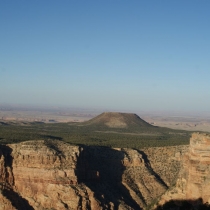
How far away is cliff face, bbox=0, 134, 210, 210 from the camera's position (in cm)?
5372

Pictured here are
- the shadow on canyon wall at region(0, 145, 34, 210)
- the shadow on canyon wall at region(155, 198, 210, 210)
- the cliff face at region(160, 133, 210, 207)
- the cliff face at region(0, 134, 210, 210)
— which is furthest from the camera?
the shadow on canyon wall at region(0, 145, 34, 210)

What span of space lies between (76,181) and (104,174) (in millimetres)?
10899

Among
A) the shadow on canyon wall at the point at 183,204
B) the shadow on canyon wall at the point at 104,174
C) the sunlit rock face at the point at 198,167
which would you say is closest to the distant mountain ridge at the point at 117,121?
the shadow on canyon wall at the point at 104,174

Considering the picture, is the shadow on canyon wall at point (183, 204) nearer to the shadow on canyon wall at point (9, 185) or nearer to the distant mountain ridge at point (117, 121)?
the shadow on canyon wall at point (9, 185)

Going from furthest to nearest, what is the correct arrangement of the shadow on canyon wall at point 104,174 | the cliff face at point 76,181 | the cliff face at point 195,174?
1. the shadow on canyon wall at point 104,174
2. the cliff face at point 76,181
3. the cliff face at point 195,174

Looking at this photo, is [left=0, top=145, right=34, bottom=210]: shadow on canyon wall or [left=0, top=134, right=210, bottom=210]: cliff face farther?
[left=0, top=145, right=34, bottom=210]: shadow on canyon wall

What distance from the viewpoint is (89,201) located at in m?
57.3

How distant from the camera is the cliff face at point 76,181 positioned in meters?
53.7

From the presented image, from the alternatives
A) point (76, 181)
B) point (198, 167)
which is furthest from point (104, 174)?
point (198, 167)

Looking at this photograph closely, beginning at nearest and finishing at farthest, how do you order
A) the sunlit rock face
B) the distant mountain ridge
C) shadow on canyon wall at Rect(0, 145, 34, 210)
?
the sunlit rock face → shadow on canyon wall at Rect(0, 145, 34, 210) → the distant mountain ridge

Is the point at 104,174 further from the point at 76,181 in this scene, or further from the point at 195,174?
the point at 195,174

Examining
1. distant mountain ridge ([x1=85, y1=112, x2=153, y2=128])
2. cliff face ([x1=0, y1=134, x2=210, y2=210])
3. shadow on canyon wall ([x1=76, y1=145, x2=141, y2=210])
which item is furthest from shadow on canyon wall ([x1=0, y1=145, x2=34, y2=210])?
distant mountain ridge ([x1=85, y1=112, x2=153, y2=128])

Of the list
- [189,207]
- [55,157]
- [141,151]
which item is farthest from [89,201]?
[141,151]

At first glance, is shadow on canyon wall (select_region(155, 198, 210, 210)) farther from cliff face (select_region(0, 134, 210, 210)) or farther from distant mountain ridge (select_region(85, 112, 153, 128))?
distant mountain ridge (select_region(85, 112, 153, 128))
